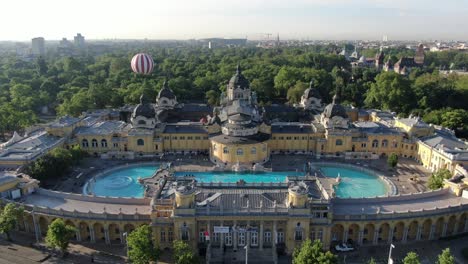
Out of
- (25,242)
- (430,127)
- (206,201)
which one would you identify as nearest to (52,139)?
(25,242)

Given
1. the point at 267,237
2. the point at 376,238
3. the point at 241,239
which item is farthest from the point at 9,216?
the point at 376,238

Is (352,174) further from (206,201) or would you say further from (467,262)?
(206,201)

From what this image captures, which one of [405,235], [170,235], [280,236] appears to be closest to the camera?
[280,236]

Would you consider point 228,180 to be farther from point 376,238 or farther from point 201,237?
point 376,238

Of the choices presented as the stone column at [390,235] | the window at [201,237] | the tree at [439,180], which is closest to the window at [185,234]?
the window at [201,237]

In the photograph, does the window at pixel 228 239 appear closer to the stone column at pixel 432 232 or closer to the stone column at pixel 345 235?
the stone column at pixel 345 235

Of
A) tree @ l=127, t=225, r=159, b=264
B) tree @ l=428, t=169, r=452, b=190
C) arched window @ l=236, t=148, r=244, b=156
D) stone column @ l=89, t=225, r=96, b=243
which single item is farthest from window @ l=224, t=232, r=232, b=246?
tree @ l=428, t=169, r=452, b=190

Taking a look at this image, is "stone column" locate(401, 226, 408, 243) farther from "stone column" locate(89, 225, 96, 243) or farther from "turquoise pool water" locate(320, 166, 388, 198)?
"stone column" locate(89, 225, 96, 243)
